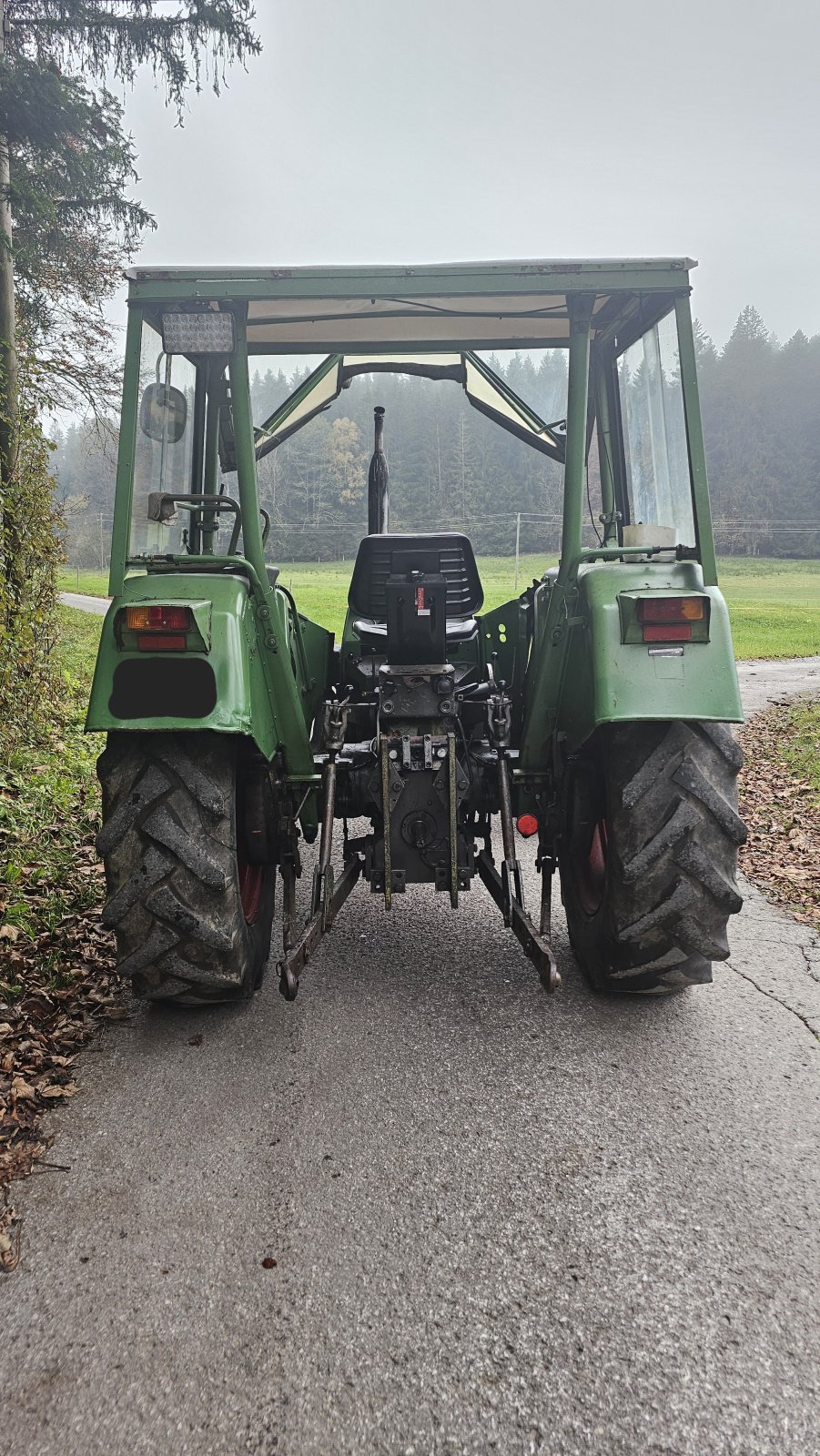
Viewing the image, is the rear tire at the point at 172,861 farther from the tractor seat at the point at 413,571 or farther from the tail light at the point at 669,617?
the tractor seat at the point at 413,571

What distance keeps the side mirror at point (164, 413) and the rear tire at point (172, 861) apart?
124 centimetres

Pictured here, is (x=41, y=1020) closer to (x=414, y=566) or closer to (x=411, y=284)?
(x=414, y=566)

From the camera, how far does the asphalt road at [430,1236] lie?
63.8 inches

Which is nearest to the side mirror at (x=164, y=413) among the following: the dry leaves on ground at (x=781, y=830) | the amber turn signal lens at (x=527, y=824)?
the amber turn signal lens at (x=527, y=824)

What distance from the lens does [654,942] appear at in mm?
3012

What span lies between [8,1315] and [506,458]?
387 centimetres

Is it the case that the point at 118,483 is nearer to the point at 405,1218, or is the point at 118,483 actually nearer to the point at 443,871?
the point at 443,871

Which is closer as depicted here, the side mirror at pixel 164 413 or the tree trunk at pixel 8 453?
the side mirror at pixel 164 413

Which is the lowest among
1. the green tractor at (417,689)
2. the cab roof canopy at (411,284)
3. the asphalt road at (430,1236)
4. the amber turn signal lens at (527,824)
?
the asphalt road at (430,1236)

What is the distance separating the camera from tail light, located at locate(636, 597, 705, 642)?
2.89 m

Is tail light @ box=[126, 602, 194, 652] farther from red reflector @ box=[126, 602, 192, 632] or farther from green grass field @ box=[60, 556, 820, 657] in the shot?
green grass field @ box=[60, 556, 820, 657]

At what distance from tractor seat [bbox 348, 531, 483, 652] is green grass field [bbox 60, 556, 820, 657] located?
122mm

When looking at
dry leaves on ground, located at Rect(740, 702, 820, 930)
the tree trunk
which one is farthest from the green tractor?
the tree trunk

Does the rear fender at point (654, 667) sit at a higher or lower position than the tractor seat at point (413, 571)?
lower
